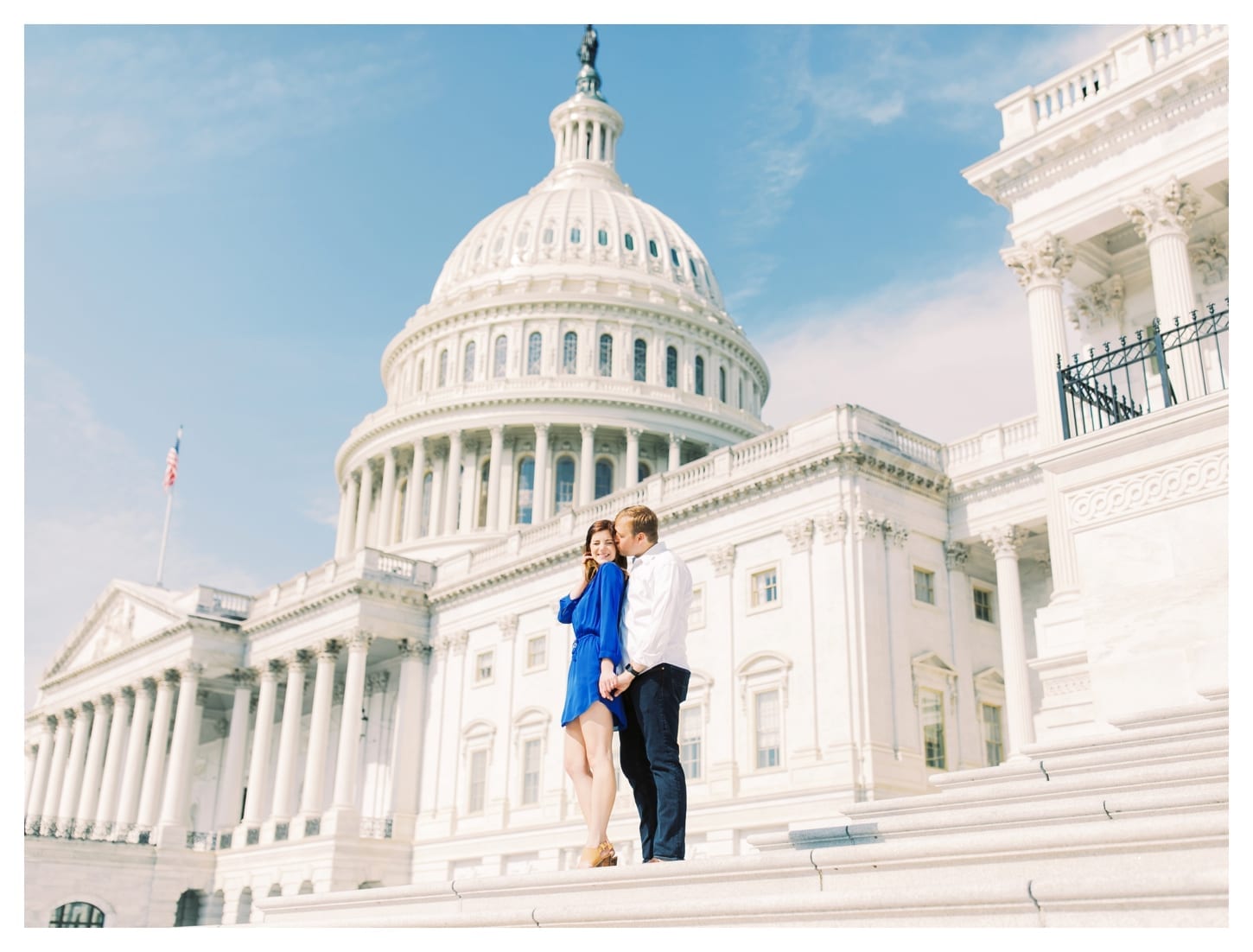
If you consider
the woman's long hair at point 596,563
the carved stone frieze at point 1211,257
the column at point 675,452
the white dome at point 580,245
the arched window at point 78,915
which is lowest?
the arched window at point 78,915

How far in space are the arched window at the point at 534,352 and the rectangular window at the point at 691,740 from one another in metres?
36.0

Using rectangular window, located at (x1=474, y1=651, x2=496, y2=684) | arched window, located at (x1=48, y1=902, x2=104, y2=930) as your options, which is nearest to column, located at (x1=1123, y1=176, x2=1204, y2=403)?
rectangular window, located at (x1=474, y1=651, x2=496, y2=684)

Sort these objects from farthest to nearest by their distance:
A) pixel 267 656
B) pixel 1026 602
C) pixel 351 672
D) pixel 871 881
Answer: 1. pixel 267 656
2. pixel 351 672
3. pixel 1026 602
4. pixel 871 881

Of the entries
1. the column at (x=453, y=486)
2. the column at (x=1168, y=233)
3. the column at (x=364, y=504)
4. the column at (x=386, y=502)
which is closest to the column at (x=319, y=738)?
the column at (x=453, y=486)

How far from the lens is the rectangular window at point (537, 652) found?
1789 inches

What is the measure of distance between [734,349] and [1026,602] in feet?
138

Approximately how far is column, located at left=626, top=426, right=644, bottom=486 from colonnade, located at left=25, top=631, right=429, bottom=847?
18184 mm

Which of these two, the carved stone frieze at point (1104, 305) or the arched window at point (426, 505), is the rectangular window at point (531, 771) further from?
the carved stone frieze at point (1104, 305)

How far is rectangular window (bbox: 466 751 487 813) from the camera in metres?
46.2

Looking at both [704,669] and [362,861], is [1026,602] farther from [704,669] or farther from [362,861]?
[362,861]

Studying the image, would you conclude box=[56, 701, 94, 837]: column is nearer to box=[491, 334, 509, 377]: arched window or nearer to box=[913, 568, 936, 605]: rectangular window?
box=[491, 334, 509, 377]: arched window

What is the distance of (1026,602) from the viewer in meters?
37.8

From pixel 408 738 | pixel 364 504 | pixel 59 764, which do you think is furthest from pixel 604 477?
pixel 59 764

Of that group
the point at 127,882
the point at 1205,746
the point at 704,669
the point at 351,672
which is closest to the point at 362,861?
the point at 351,672
